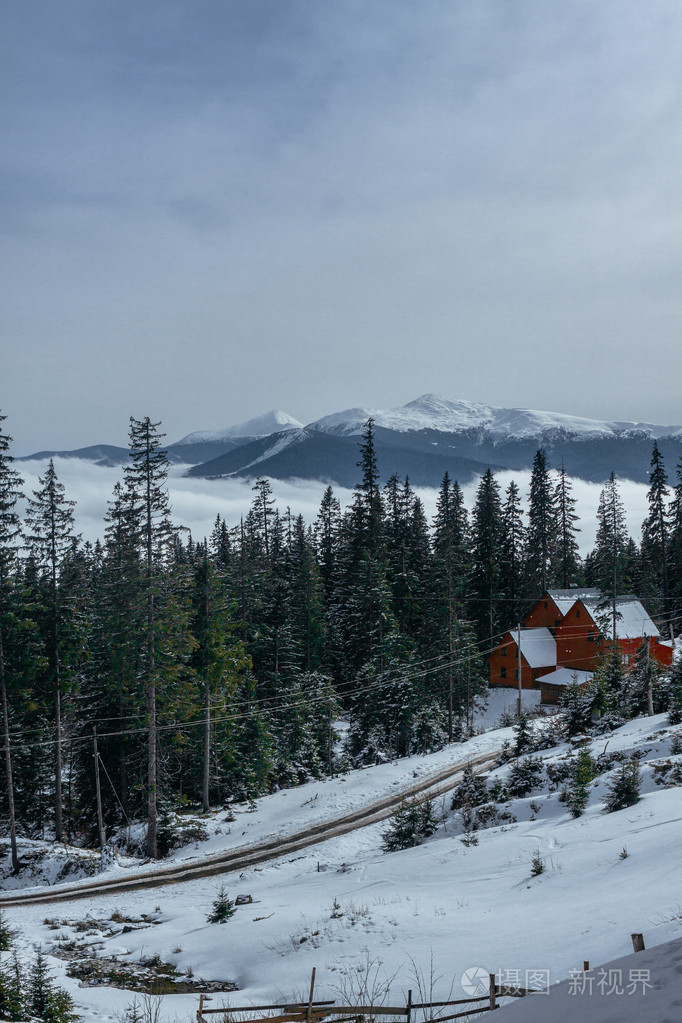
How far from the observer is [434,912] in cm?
1202

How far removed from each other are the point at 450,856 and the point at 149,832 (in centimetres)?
1862

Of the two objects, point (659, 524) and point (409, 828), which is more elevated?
point (659, 524)

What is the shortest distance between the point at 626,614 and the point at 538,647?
7910mm

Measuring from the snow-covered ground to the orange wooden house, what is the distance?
105 ft

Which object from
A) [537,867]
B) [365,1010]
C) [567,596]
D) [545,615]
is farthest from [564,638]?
[365,1010]

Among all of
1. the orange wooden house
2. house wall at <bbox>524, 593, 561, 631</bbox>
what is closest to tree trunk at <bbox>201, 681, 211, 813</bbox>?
the orange wooden house

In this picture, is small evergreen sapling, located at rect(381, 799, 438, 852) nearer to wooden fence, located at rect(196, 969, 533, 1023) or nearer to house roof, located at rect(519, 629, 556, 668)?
wooden fence, located at rect(196, 969, 533, 1023)

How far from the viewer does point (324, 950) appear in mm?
11203

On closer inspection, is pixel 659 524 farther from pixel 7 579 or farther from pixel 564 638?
pixel 7 579

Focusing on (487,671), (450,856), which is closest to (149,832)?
(450,856)

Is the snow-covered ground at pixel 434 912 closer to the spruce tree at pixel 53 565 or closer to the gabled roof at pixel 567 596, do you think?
the spruce tree at pixel 53 565

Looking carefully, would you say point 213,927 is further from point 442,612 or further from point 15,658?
point 442,612

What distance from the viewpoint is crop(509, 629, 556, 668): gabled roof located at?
56750 mm

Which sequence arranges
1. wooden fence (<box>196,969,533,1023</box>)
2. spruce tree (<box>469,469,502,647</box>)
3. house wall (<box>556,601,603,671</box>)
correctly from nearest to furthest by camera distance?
wooden fence (<box>196,969,533,1023</box>), house wall (<box>556,601,603,671</box>), spruce tree (<box>469,469,502,647</box>)
